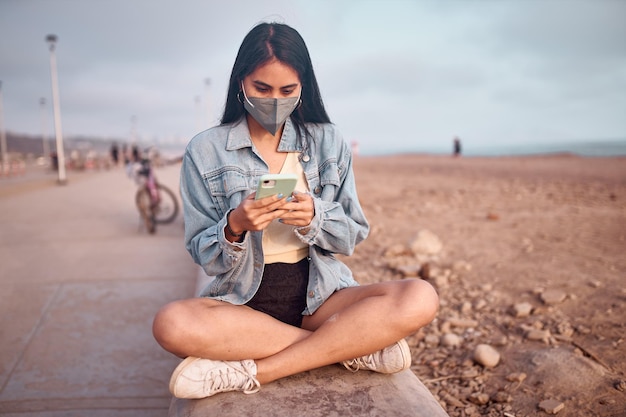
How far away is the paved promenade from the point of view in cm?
265

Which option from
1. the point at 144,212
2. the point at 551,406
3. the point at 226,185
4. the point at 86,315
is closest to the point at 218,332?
the point at 226,185

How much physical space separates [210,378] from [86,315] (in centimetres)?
217

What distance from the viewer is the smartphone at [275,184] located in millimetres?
1708

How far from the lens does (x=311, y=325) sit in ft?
7.64

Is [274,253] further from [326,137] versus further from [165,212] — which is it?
[165,212]

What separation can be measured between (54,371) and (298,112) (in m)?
2.16

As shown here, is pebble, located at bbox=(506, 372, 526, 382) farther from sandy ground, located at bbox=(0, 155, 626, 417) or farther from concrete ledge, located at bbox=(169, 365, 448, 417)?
concrete ledge, located at bbox=(169, 365, 448, 417)

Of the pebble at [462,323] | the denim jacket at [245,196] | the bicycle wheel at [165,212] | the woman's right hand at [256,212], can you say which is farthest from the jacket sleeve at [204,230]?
the bicycle wheel at [165,212]

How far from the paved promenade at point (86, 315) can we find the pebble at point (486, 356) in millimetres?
1846

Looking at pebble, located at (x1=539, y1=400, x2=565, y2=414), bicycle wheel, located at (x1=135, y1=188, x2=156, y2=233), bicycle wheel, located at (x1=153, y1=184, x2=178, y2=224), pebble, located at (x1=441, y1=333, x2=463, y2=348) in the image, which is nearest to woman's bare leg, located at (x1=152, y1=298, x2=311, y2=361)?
pebble, located at (x1=539, y1=400, x2=565, y2=414)

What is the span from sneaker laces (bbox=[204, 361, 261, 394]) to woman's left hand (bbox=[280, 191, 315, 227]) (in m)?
0.66

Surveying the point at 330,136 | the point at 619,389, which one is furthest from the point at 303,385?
the point at 619,389

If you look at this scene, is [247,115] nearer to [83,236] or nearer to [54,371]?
[54,371]

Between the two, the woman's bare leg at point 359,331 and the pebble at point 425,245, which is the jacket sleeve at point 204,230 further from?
the pebble at point 425,245
